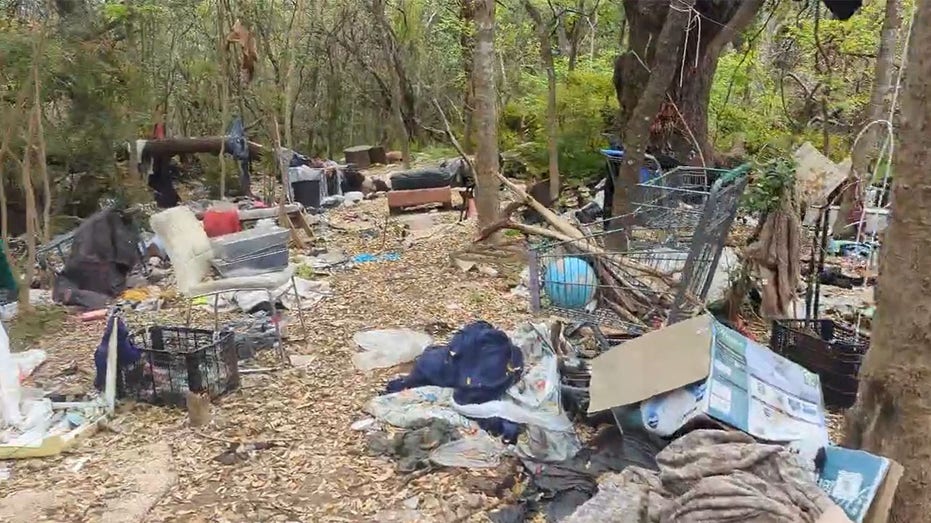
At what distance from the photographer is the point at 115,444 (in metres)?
3.89

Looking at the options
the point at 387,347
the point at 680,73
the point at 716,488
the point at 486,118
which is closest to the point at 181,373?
the point at 387,347

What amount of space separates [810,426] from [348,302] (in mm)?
3820

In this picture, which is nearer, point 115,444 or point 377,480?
point 377,480

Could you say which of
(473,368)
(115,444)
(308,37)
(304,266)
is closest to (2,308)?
(304,266)

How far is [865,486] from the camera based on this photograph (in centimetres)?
244

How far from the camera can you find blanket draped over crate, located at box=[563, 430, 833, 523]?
87.0 inches

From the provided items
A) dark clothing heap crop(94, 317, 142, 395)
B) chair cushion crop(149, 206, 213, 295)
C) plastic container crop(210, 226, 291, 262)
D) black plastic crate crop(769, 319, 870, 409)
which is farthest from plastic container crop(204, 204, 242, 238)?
black plastic crate crop(769, 319, 870, 409)

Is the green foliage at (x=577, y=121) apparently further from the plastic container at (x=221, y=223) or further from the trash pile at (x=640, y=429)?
the trash pile at (x=640, y=429)

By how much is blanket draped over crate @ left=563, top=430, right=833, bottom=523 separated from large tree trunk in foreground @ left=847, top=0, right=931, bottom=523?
0.29m

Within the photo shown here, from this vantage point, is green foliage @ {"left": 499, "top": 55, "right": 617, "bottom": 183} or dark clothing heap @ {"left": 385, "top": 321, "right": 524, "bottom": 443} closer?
dark clothing heap @ {"left": 385, "top": 321, "right": 524, "bottom": 443}

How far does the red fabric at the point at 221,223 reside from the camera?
7.56 meters

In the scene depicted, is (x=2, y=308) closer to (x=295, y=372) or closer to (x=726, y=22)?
(x=295, y=372)

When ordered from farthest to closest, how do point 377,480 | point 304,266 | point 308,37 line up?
point 308,37 < point 304,266 < point 377,480

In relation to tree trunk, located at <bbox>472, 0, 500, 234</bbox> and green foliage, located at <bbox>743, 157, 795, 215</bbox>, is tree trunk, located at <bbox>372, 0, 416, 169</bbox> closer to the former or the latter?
tree trunk, located at <bbox>472, 0, 500, 234</bbox>
